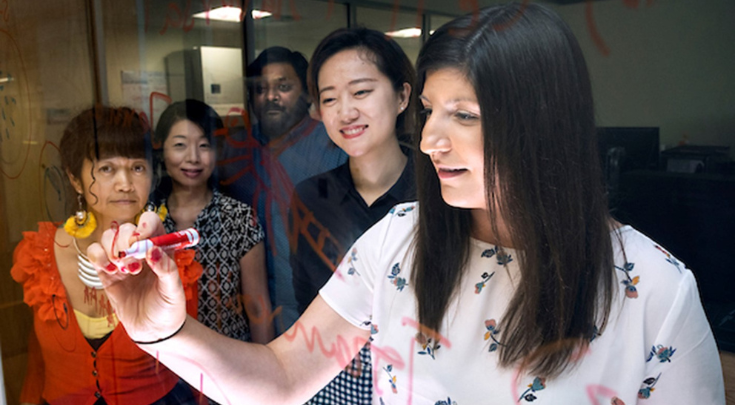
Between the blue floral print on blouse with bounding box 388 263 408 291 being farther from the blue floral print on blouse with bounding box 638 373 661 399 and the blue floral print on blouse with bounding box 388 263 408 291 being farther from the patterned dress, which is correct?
the blue floral print on blouse with bounding box 638 373 661 399

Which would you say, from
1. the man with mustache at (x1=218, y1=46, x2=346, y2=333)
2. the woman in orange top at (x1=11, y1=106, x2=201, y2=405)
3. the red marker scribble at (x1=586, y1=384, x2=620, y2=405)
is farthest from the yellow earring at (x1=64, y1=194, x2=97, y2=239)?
the red marker scribble at (x1=586, y1=384, x2=620, y2=405)

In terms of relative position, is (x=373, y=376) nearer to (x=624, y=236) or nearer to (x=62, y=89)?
(x=624, y=236)

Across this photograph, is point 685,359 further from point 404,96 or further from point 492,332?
point 404,96

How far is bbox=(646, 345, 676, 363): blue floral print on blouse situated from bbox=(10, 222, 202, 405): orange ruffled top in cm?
74

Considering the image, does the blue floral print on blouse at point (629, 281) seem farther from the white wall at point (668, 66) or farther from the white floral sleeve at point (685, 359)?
the white wall at point (668, 66)

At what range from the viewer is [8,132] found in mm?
1277

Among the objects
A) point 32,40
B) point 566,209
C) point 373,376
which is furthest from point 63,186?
point 566,209

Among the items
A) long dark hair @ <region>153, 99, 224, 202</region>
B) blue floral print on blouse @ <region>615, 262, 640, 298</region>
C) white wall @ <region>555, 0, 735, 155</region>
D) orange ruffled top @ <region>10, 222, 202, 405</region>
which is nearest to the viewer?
white wall @ <region>555, 0, 735, 155</region>

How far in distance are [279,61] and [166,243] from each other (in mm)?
338

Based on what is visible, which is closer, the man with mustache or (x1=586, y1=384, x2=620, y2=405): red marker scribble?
(x1=586, y1=384, x2=620, y2=405): red marker scribble

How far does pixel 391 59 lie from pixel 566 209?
0.31 metres

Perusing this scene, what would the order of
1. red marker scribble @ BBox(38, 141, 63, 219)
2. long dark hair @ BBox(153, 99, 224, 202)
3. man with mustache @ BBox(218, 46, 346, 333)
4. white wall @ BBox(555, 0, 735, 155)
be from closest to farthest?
white wall @ BBox(555, 0, 735, 155) < man with mustache @ BBox(218, 46, 346, 333) < long dark hair @ BBox(153, 99, 224, 202) < red marker scribble @ BBox(38, 141, 63, 219)

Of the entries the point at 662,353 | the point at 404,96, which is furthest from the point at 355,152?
the point at 662,353

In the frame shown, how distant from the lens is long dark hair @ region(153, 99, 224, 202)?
97 centimetres
